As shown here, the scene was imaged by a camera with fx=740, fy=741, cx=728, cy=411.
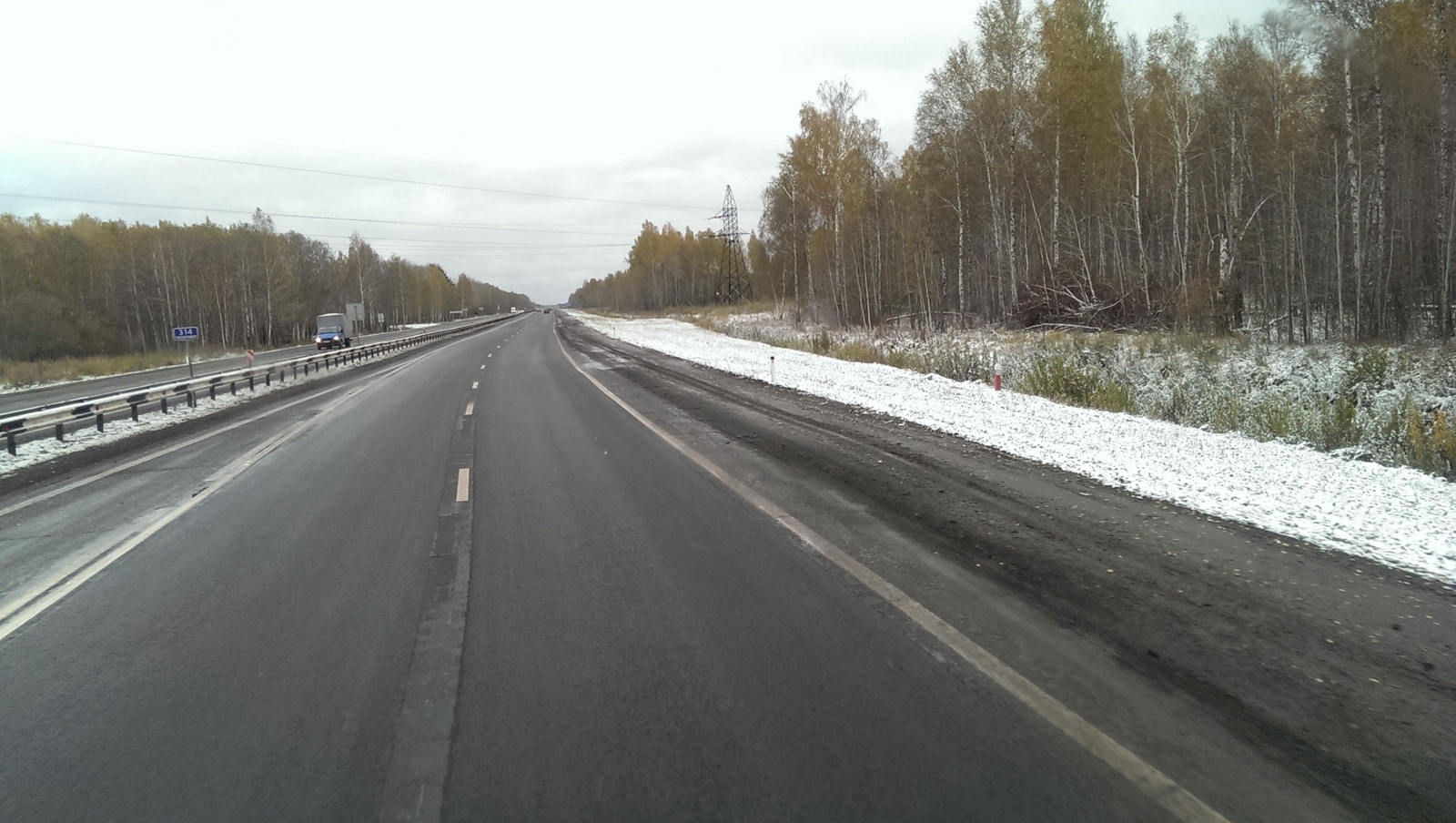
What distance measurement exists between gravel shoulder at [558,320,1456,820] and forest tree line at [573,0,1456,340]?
1910 cm

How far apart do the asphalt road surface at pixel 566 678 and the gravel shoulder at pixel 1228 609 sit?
175 millimetres

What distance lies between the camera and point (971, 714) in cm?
343

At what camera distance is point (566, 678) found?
12.8 feet

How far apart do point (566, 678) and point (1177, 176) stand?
112 ft

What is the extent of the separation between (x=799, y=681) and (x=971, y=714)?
33.0 inches

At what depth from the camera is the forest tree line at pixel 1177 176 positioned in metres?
21.1

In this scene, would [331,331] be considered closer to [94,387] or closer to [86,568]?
[94,387]

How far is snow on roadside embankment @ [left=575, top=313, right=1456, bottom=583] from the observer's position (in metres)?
6.07

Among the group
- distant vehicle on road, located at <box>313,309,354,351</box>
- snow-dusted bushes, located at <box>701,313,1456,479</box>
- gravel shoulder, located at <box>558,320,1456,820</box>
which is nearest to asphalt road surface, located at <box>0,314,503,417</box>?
distant vehicle on road, located at <box>313,309,354,351</box>

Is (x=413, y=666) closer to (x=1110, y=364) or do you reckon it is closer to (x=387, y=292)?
(x=1110, y=364)

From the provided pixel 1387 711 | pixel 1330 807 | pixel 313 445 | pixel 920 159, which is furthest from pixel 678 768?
pixel 920 159

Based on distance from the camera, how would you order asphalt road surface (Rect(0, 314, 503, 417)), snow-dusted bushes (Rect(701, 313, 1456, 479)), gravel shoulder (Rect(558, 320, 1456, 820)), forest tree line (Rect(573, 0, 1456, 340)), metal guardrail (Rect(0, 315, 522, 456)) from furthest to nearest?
asphalt road surface (Rect(0, 314, 503, 417)) < forest tree line (Rect(573, 0, 1456, 340)) < metal guardrail (Rect(0, 315, 522, 456)) < snow-dusted bushes (Rect(701, 313, 1456, 479)) < gravel shoulder (Rect(558, 320, 1456, 820))

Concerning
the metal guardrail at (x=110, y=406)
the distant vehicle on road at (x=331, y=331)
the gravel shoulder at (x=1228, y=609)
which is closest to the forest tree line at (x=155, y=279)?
the distant vehicle on road at (x=331, y=331)

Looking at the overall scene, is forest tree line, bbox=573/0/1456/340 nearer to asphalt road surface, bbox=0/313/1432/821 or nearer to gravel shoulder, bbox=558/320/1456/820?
gravel shoulder, bbox=558/320/1456/820
